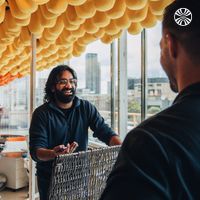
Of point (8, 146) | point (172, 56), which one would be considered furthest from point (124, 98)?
point (8, 146)

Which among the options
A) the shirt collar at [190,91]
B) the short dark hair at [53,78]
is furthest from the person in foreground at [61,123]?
the shirt collar at [190,91]

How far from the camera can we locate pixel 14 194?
12.8ft

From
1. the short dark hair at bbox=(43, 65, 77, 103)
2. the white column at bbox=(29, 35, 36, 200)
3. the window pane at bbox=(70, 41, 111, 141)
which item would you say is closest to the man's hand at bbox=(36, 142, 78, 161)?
the short dark hair at bbox=(43, 65, 77, 103)

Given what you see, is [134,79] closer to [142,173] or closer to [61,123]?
[61,123]

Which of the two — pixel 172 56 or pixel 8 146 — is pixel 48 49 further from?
pixel 8 146

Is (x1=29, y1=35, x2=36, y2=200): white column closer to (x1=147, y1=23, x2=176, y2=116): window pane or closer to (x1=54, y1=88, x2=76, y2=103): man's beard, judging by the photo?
(x1=54, y1=88, x2=76, y2=103): man's beard

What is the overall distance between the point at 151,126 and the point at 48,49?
1.71 m

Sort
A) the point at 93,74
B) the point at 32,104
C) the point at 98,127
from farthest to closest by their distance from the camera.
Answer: the point at 93,74, the point at 32,104, the point at 98,127

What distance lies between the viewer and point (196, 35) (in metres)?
0.46

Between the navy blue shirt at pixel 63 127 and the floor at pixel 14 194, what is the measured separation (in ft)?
8.26

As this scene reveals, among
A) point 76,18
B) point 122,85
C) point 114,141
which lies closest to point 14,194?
point 122,85

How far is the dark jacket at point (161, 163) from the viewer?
16.4 inches

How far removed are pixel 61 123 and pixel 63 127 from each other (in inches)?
0.9

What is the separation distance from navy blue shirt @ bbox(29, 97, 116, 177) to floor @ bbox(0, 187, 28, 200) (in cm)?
252
